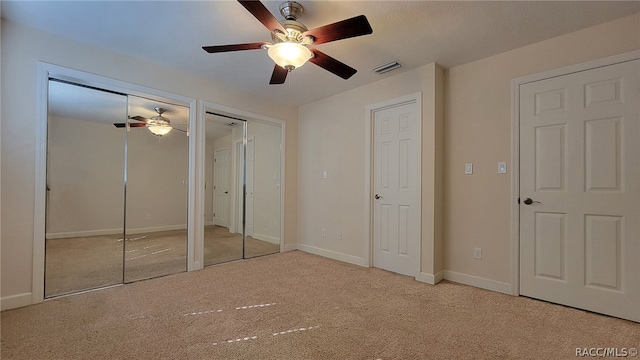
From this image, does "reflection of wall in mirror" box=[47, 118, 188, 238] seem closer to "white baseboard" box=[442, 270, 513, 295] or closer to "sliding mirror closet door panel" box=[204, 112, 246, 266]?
"sliding mirror closet door panel" box=[204, 112, 246, 266]

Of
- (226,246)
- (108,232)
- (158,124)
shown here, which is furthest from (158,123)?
(226,246)

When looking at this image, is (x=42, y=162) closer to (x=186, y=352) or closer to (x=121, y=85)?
(x=121, y=85)

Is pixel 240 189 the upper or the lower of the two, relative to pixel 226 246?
upper

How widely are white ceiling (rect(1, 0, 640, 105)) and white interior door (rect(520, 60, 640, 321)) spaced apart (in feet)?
1.95

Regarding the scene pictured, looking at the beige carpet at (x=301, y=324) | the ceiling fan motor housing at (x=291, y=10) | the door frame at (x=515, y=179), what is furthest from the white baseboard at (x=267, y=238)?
the ceiling fan motor housing at (x=291, y=10)

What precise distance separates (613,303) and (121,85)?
5.12 m

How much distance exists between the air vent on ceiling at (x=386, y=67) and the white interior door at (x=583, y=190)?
1304 mm

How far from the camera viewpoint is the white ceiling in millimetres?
2105

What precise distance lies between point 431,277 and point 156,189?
3567 millimetres

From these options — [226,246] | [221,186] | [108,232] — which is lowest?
[226,246]

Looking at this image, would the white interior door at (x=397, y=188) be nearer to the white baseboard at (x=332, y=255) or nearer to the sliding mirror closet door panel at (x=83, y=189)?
the white baseboard at (x=332, y=255)

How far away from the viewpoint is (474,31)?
2426 mm

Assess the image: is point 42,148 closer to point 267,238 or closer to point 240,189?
point 240,189

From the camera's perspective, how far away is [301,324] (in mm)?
2098
